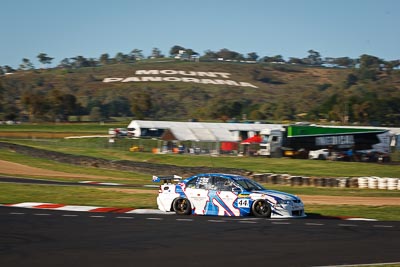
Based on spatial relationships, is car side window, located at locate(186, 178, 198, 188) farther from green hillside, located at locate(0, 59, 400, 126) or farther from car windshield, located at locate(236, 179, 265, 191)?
green hillside, located at locate(0, 59, 400, 126)

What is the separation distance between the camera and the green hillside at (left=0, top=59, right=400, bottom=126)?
102 metres

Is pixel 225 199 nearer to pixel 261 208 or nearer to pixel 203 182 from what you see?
pixel 203 182

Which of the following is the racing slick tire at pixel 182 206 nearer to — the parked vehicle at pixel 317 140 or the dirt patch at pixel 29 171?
the dirt patch at pixel 29 171

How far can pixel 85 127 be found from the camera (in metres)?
85.8

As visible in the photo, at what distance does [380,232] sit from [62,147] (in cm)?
4531

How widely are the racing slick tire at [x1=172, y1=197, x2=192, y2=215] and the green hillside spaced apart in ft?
247

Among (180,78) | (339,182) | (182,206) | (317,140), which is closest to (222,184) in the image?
(182,206)

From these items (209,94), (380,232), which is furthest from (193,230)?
(209,94)

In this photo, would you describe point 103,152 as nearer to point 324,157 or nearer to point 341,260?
point 324,157

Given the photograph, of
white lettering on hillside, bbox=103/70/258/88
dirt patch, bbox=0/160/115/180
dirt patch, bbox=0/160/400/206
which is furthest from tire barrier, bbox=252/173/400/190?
white lettering on hillside, bbox=103/70/258/88

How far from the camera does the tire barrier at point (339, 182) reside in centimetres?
3406

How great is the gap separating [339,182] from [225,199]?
17.8 meters

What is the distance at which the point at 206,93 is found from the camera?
15488 centimetres

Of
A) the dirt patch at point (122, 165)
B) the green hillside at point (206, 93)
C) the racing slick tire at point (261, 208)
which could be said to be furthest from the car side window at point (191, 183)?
the green hillside at point (206, 93)
